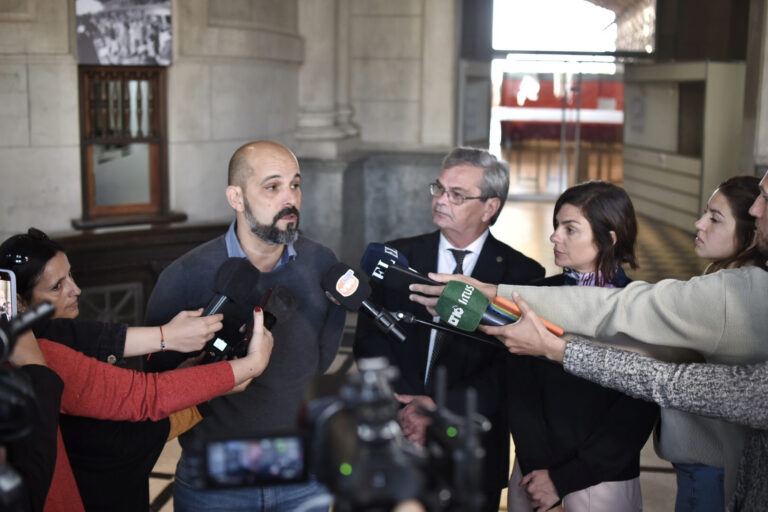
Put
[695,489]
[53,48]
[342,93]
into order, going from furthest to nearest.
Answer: [342,93] < [53,48] < [695,489]

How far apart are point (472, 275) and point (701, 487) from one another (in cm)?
97

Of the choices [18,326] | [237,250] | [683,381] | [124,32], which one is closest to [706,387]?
[683,381]

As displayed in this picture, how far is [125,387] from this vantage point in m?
2.11

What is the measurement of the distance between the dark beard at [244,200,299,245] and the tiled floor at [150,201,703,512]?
6.12 feet

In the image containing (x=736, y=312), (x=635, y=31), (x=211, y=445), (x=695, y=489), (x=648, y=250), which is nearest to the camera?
(x=211, y=445)

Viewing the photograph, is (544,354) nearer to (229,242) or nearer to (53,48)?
(229,242)

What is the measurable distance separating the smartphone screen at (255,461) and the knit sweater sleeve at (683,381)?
1.02m

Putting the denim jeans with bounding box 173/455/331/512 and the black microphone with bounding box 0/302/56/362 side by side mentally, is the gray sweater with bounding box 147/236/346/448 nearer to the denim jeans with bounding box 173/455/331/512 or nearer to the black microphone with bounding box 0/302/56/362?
the denim jeans with bounding box 173/455/331/512

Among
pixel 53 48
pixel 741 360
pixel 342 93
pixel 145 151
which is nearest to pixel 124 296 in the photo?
pixel 145 151

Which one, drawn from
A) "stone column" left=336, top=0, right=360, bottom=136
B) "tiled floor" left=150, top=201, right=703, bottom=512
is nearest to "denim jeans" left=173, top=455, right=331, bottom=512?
"tiled floor" left=150, top=201, right=703, bottom=512

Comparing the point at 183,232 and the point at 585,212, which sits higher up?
the point at 585,212

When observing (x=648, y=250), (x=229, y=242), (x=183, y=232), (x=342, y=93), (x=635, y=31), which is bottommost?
(x=648, y=250)

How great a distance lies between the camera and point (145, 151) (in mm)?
6352

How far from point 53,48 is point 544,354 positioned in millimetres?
4483
